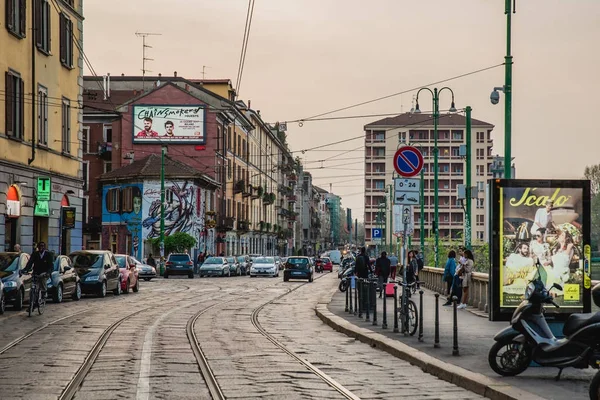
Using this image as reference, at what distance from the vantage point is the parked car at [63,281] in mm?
31344

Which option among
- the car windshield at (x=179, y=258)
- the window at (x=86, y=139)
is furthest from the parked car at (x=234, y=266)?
the window at (x=86, y=139)

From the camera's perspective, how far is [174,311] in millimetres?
28000

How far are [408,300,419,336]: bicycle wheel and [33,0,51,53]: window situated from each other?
24.0 metres

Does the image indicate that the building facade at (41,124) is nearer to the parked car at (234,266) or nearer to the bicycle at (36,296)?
the bicycle at (36,296)

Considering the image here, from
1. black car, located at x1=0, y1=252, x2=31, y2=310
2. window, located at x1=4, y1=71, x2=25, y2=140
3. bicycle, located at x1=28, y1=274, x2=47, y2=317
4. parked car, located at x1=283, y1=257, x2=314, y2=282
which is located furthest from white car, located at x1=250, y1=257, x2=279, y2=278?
bicycle, located at x1=28, y1=274, x2=47, y2=317

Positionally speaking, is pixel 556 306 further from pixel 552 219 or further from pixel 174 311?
pixel 174 311

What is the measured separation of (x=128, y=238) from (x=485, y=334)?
59611 mm

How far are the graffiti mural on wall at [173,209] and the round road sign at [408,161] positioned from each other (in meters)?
57.5

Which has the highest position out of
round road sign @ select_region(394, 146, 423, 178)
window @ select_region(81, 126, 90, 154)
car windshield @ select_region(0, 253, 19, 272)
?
window @ select_region(81, 126, 90, 154)

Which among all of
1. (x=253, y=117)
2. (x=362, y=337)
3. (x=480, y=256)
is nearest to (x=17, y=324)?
(x=362, y=337)

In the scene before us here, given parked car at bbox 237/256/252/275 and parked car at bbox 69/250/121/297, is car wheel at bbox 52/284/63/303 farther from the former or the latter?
parked car at bbox 237/256/252/275

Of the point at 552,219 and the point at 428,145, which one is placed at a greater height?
the point at 428,145

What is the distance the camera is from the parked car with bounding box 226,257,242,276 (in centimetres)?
7035

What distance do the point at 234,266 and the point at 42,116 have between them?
34029 millimetres
